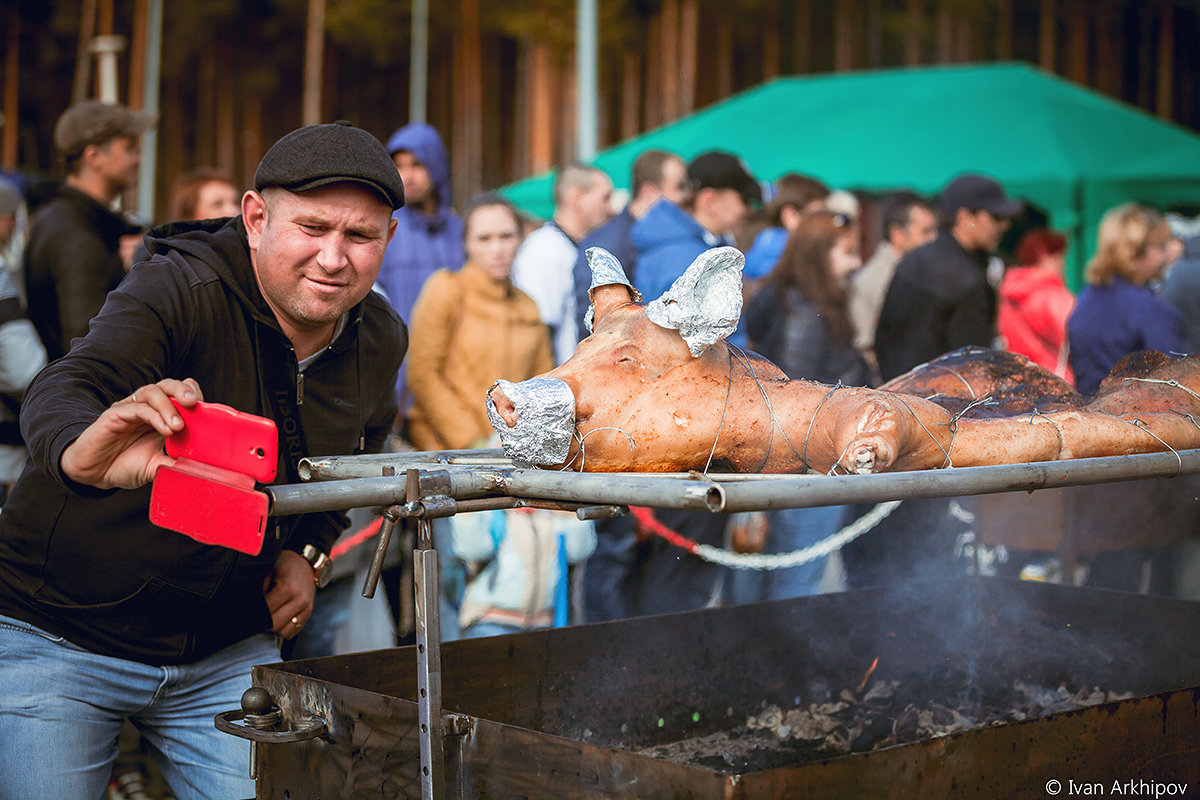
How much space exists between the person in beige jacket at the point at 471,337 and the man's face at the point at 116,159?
1.39 meters

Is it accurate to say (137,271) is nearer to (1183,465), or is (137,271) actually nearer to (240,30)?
(1183,465)

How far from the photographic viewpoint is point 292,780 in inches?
91.7

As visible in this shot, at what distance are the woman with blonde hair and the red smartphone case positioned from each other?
5044 millimetres

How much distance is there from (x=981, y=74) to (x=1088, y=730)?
11087 mm

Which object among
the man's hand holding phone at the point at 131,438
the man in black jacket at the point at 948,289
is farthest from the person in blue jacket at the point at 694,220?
the man's hand holding phone at the point at 131,438

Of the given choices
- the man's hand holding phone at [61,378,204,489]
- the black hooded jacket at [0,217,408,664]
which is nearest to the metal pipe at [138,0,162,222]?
the black hooded jacket at [0,217,408,664]

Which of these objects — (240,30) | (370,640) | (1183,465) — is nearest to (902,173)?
(370,640)

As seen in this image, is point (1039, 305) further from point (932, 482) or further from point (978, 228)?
point (932, 482)

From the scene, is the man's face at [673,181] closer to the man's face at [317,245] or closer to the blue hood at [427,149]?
the blue hood at [427,149]

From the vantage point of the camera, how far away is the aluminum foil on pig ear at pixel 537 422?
2242 millimetres

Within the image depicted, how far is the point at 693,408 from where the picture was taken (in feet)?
8.06

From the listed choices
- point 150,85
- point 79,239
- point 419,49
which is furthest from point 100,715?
point 150,85

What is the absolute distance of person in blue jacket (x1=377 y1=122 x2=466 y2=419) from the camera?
6.03 metres

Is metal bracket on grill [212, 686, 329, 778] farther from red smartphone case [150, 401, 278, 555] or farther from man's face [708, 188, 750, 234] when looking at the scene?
man's face [708, 188, 750, 234]
